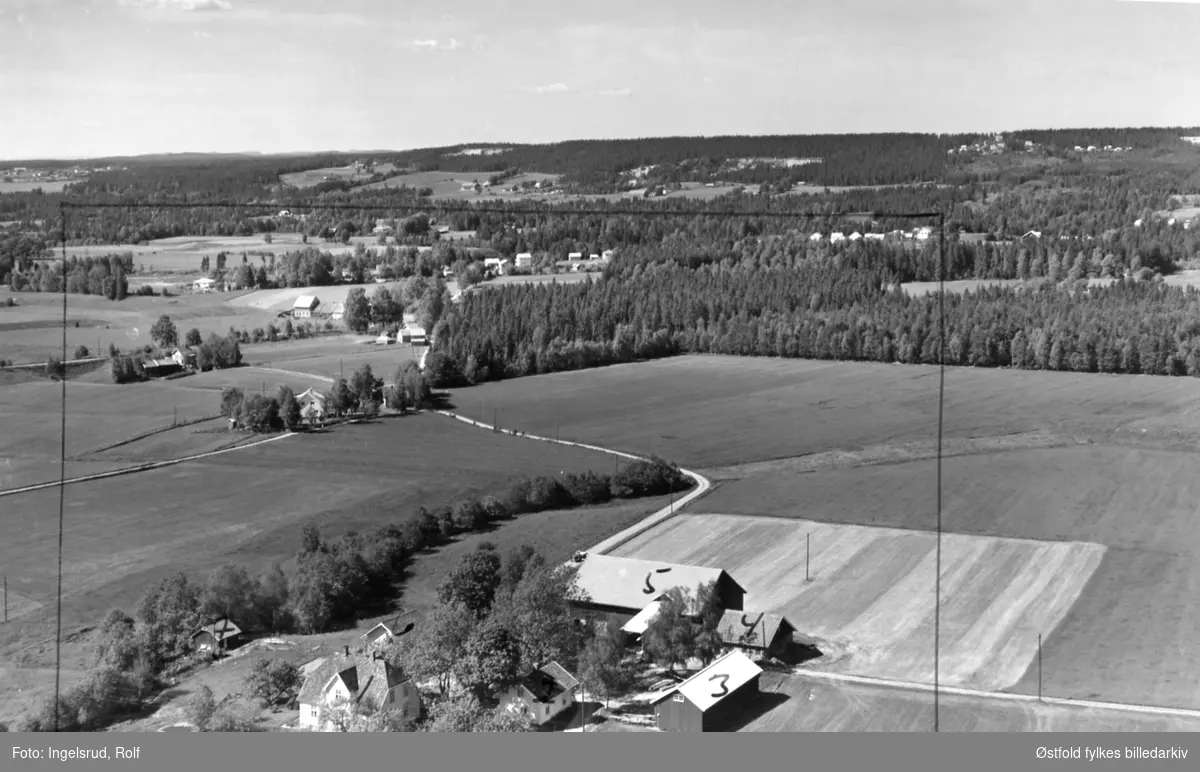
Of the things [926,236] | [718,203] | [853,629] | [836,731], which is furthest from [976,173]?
[836,731]

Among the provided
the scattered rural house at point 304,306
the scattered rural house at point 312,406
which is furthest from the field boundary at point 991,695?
the scattered rural house at point 304,306

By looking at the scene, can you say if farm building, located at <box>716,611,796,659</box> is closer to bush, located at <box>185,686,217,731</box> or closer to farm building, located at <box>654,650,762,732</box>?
farm building, located at <box>654,650,762,732</box>

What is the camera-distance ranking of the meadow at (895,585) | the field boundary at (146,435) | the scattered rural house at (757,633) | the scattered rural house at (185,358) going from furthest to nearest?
the scattered rural house at (185,358)
the field boundary at (146,435)
the meadow at (895,585)
the scattered rural house at (757,633)

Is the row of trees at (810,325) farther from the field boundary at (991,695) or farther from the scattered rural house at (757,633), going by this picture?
the field boundary at (991,695)

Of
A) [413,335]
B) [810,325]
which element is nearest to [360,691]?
[413,335]

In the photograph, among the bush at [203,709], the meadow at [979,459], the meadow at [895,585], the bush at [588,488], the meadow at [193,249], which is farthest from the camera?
the meadow at [193,249]

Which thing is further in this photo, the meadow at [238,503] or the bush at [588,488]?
the bush at [588,488]

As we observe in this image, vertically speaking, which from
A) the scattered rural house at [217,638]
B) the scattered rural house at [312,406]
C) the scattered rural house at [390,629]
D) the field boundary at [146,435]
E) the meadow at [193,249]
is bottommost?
the scattered rural house at [217,638]
